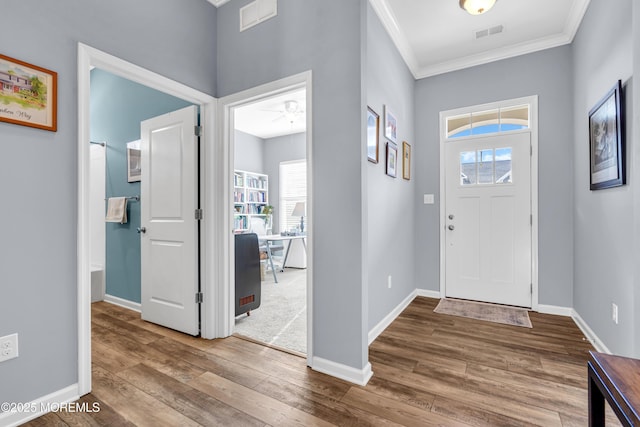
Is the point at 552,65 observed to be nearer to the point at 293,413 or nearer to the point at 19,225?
the point at 293,413

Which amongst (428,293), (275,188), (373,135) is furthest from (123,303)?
(275,188)

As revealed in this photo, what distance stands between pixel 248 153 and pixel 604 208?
221 inches

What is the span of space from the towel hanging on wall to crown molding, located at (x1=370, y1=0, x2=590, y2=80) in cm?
316

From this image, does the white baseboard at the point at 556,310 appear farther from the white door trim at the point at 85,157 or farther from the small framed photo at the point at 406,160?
the white door trim at the point at 85,157

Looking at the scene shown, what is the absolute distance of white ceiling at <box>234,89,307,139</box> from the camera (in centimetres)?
454

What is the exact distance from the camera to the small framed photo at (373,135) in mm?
2406

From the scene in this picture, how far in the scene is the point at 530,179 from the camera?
3221mm

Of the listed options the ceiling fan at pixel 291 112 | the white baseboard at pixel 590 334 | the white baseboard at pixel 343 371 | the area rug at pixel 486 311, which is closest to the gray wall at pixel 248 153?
the ceiling fan at pixel 291 112

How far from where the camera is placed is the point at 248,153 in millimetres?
6316

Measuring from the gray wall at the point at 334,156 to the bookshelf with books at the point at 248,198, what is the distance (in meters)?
3.92

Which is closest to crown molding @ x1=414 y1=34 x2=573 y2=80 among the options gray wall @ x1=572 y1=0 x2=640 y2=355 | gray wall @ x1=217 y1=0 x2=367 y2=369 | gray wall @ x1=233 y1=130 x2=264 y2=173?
gray wall @ x1=572 y1=0 x2=640 y2=355

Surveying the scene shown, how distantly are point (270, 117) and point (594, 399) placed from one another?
5.20m

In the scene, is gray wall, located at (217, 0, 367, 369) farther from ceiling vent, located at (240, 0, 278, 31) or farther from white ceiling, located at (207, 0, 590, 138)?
white ceiling, located at (207, 0, 590, 138)

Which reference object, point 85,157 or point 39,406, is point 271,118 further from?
point 39,406
